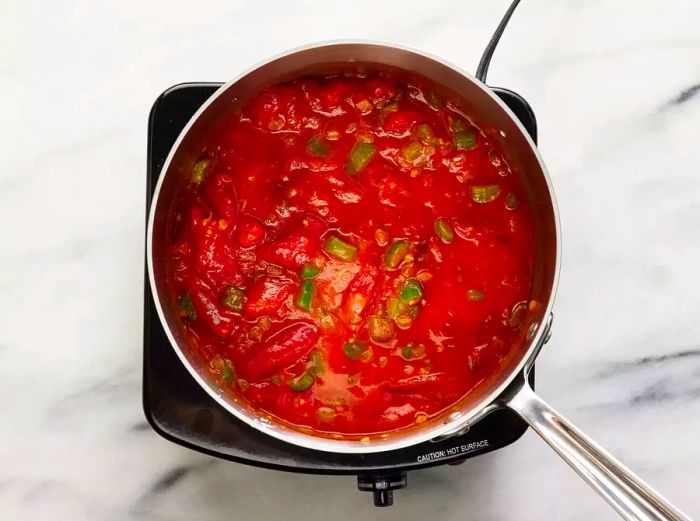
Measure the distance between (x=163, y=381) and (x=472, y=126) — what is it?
70cm

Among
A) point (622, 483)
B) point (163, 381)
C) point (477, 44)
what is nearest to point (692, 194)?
point (477, 44)

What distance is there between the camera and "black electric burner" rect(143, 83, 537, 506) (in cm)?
136

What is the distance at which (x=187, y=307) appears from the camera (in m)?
1.33

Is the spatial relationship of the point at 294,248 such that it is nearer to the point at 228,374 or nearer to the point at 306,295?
the point at 306,295

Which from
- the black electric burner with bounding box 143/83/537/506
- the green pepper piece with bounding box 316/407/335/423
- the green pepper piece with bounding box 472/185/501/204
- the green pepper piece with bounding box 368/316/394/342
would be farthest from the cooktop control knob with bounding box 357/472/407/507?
the green pepper piece with bounding box 472/185/501/204

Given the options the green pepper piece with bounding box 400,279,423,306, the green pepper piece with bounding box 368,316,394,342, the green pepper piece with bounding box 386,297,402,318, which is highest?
the green pepper piece with bounding box 400,279,423,306

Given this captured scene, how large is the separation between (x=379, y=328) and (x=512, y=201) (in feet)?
1.06

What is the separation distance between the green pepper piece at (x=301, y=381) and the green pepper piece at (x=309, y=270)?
0.16m

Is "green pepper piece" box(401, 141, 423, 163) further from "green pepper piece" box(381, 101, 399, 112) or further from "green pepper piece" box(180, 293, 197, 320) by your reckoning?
"green pepper piece" box(180, 293, 197, 320)

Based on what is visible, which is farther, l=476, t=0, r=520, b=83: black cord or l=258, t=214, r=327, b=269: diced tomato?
l=476, t=0, r=520, b=83: black cord

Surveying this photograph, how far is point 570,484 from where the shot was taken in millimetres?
1655

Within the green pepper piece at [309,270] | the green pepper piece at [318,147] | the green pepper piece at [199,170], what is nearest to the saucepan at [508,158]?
the green pepper piece at [199,170]

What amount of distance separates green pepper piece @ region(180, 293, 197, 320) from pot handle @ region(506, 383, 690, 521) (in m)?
0.58

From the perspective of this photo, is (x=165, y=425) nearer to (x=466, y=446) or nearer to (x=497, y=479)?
(x=466, y=446)
